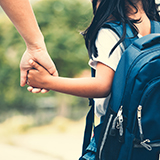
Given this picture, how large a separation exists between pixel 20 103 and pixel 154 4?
17.4ft

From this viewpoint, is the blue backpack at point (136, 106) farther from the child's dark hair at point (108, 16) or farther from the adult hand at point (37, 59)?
the adult hand at point (37, 59)

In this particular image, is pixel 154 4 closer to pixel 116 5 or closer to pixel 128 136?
pixel 116 5


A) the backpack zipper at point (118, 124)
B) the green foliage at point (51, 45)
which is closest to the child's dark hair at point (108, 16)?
the backpack zipper at point (118, 124)

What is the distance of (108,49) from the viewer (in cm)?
98

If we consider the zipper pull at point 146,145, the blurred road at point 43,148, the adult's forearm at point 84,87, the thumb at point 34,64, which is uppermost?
the thumb at point 34,64

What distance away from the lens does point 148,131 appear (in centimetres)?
87

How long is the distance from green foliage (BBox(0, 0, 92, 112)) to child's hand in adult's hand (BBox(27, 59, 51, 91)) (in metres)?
4.38

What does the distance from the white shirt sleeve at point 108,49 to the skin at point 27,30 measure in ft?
0.71

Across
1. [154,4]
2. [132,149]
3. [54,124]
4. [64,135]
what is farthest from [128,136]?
[54,124]

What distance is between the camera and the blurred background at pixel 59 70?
18.0 feet

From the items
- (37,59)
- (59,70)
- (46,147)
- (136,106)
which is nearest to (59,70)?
(59,70)

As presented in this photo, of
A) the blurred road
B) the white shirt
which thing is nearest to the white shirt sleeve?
the white shirt

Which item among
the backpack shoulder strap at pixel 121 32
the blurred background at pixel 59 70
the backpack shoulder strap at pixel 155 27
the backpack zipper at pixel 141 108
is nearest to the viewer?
the backpack zipper at pixel 141 108

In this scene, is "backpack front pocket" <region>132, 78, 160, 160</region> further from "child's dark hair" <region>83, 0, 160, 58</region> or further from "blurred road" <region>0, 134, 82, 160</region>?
"blurred road" <region>0, 134, 82, 160</region>
